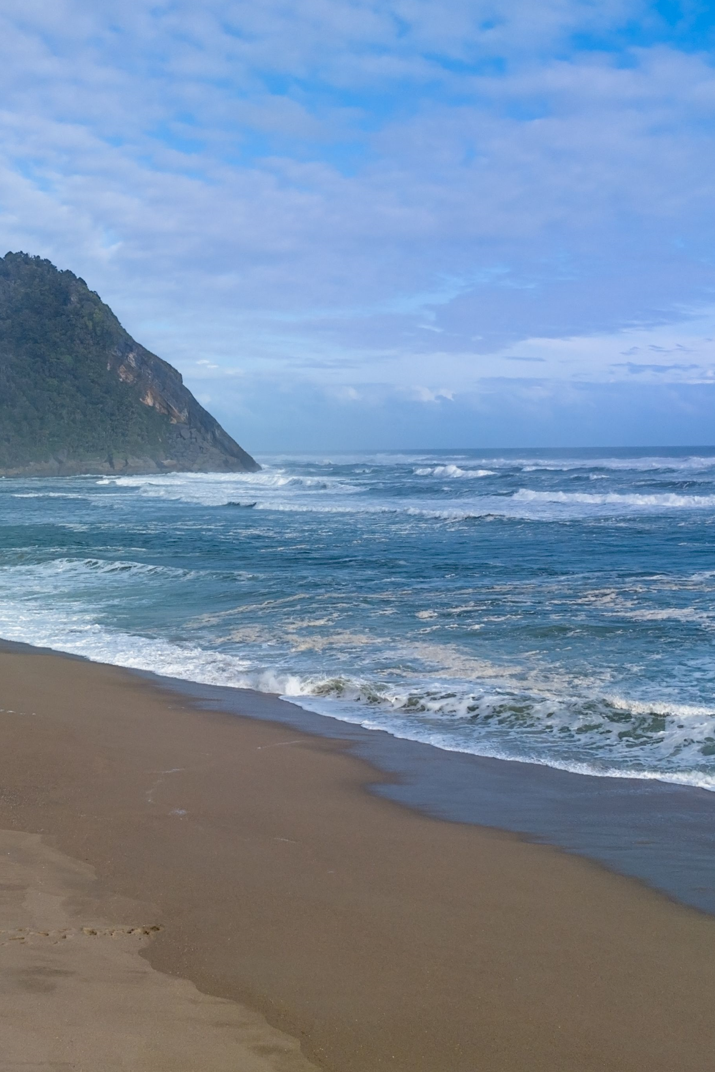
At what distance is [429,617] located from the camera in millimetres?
11016

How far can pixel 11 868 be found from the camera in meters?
3.71

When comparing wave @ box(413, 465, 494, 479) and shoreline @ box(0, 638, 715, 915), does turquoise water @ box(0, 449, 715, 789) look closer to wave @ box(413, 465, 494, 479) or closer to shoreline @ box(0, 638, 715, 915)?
shoreline @ box(0, 638, 715, 915)

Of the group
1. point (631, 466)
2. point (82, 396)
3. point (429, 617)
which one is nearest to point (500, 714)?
point (429, 617)

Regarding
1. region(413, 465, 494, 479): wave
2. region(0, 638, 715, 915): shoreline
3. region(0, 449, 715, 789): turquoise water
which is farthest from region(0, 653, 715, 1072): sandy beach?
region(413, 465, 494, 479): wave

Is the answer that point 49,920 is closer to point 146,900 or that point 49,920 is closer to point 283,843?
point 146,900

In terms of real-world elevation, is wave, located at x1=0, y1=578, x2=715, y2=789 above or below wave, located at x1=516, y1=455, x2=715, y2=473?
below

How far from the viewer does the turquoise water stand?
6797 mm

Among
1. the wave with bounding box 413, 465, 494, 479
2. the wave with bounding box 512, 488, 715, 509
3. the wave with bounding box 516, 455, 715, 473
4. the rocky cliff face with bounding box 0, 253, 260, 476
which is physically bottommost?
the wave with bounding box 512, 488, 715, 509

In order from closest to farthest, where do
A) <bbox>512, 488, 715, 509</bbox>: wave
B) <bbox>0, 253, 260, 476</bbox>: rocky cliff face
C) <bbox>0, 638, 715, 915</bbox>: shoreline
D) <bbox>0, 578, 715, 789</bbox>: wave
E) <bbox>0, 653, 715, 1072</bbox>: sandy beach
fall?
<bbox>0, 653, 715, 1072</bbox>: sandy beach → <bbox>0, 638, 715, 915</bbox>: shoreline → <bbox>0, 578, 715, 789</bbox>: wave → <bbox>512, 488, 715, 509</bbox>: wave → <bbox>0, 253, 260, 476</bbox>: rocky cliff face

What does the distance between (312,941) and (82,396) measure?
242 feet

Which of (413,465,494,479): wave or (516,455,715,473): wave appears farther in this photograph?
(516,455,715,473): wave

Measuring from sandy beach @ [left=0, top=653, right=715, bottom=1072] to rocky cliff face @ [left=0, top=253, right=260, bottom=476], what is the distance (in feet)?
210

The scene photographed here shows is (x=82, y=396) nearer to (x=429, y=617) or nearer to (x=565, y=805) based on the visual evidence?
(x=429, y=617)

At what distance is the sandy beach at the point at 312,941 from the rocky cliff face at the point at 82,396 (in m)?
63.9
